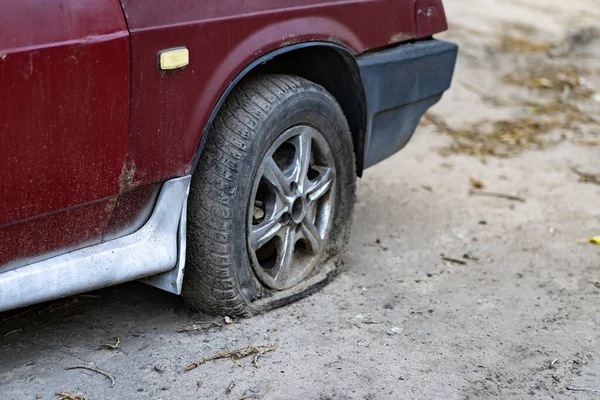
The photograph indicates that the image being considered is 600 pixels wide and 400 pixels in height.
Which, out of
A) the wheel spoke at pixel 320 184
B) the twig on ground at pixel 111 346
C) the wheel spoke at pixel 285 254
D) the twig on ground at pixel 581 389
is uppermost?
the wheel spoke at pixel 320 184

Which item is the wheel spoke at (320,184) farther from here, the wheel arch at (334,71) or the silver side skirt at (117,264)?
the silver side skirt at (117,264)

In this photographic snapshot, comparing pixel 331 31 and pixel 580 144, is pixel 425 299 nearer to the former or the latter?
pixel 331 31

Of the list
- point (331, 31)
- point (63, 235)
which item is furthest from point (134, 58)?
point (331, 31)

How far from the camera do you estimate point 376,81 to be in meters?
3.69

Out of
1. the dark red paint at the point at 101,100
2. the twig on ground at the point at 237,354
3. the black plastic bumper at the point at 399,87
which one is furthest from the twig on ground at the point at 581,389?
the dark red paint at the point at 101,100

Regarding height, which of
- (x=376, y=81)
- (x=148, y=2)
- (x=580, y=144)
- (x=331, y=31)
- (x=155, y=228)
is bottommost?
(x=580, y=144)

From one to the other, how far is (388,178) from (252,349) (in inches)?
99.1

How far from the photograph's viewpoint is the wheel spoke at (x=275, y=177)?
3.26m

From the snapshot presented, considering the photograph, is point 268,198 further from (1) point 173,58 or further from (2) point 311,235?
(1) point 173,58

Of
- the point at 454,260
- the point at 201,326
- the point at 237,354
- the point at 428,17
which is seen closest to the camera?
the point at 237,354

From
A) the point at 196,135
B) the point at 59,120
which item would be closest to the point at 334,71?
the point at 196,135

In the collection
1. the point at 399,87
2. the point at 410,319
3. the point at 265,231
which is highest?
the point at 399,87

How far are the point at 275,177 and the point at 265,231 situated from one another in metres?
0.21

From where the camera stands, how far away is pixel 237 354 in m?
3.03
